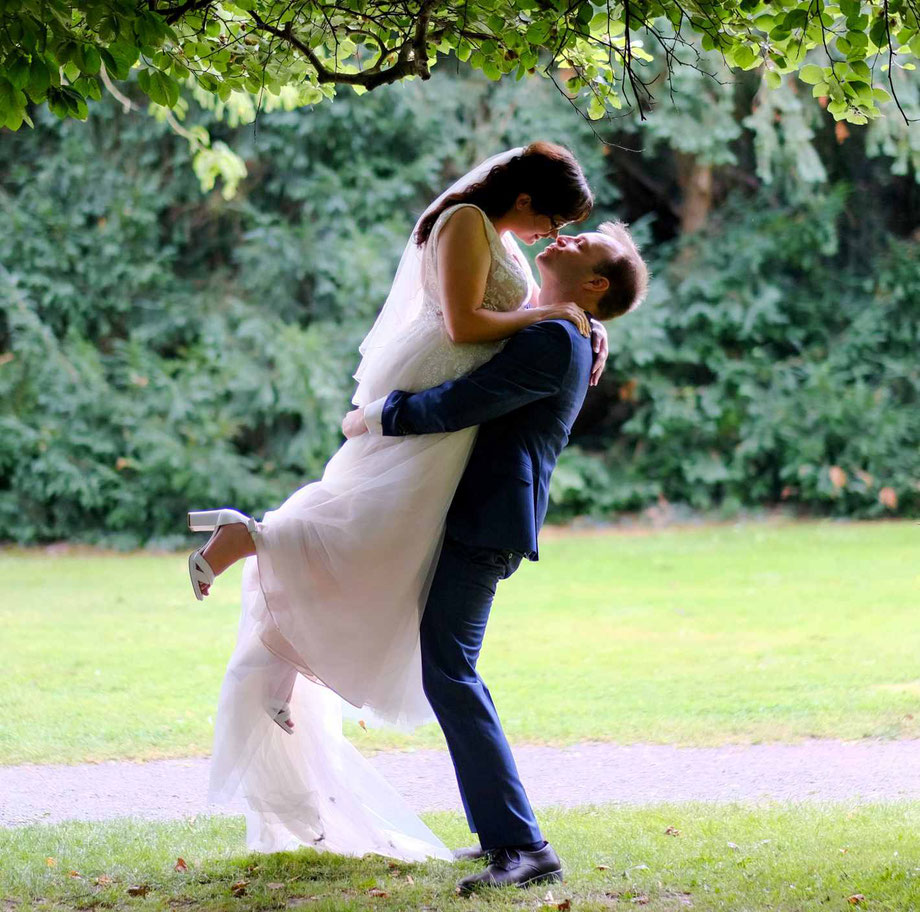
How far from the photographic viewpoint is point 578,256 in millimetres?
3627

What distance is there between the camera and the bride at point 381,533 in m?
3.49

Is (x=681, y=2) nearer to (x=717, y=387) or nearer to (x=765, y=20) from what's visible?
(x=765, y=20)

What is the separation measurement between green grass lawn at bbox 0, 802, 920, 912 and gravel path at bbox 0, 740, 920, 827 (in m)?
0.35

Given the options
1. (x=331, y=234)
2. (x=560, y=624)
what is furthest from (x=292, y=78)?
(x=331, y=234)

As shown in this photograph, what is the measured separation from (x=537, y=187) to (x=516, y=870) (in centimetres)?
195

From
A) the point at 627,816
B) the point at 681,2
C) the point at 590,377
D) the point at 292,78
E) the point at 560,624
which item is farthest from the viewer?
the point at 560,624

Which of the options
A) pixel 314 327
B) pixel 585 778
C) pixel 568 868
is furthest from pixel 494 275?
pixel 314 327

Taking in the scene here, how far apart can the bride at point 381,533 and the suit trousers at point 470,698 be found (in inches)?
3.4

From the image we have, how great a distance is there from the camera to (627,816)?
15.0 ft

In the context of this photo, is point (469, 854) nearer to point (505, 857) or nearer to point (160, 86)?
point (505, 857)

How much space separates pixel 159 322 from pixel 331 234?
6.90 ft

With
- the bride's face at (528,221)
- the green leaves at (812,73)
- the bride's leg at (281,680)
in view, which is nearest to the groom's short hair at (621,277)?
the bride's face at (528,221)

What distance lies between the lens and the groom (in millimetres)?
3422

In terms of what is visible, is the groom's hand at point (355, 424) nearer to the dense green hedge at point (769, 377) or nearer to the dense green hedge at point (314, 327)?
the dense green hedge at point (314, 327)
